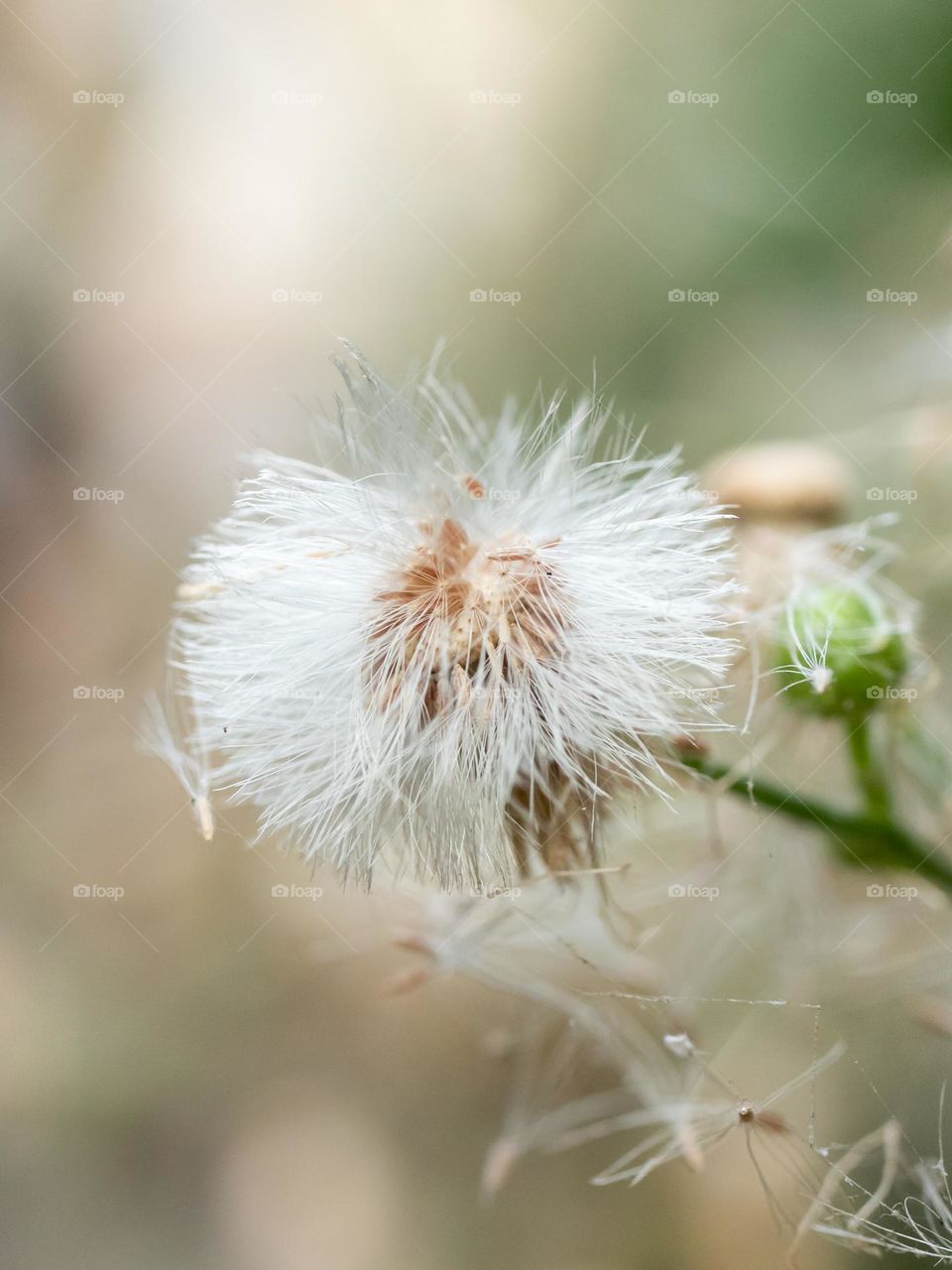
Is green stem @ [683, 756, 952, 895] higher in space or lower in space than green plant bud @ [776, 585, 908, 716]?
lower

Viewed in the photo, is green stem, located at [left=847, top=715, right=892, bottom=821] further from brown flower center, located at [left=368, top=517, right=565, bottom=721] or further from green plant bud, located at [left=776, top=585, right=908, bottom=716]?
brown flower center, located at [left=368, top=517, right=565, bottom=721]

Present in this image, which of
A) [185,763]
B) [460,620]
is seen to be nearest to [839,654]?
[460,620]

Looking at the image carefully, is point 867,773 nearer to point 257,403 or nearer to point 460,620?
point 460,620

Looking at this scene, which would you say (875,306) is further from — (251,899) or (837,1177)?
(251,899)

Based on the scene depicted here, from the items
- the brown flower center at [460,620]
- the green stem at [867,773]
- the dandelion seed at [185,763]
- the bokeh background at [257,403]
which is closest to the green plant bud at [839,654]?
the green stem at [867,773]

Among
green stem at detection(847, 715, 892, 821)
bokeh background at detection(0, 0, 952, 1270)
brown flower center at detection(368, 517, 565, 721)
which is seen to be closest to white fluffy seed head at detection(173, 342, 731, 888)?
brown flower center at detection(368, 517, 565, 721)

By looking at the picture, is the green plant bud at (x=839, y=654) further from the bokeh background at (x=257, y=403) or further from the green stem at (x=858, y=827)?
the bokeh background at (x=257, y=403)
